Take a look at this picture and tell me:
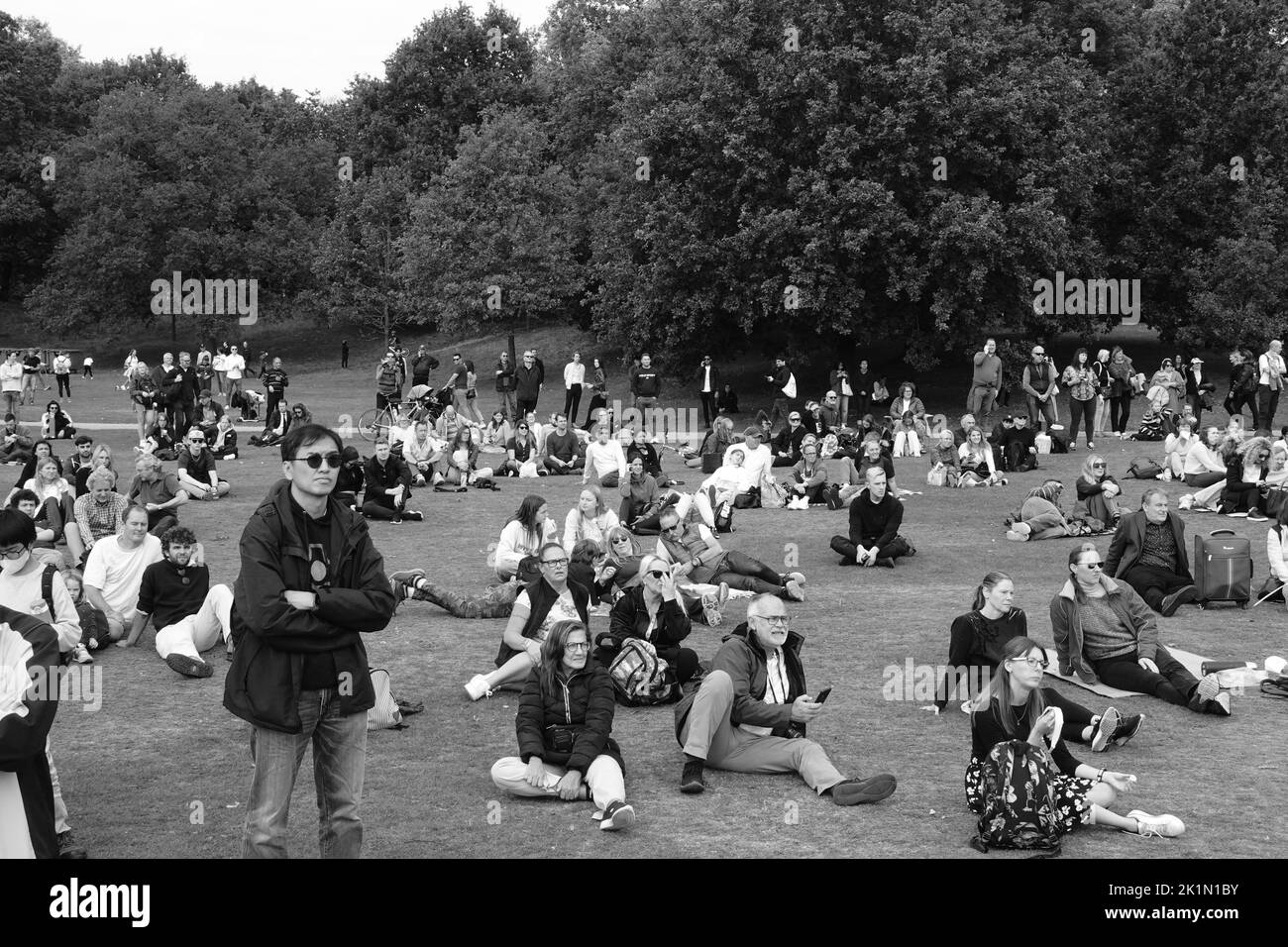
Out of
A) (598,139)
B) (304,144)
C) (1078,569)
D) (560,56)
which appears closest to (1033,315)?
(598,139)

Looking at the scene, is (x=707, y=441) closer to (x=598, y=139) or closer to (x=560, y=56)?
(x=598, y=139)

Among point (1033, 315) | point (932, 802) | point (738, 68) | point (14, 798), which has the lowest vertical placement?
point (932, 802)

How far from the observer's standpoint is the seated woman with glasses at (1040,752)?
7.51 metres

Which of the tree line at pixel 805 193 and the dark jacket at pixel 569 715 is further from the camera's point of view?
the tree line at pixel 805 193

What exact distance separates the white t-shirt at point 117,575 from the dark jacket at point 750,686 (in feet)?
19.2

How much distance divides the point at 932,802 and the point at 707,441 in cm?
1747

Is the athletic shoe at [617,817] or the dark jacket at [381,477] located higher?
the dark jacket at [381,477]

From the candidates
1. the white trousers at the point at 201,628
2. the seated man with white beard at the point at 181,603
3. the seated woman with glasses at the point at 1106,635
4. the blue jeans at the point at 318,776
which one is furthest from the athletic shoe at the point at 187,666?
the seated woman with glasses at the point at 1106,635

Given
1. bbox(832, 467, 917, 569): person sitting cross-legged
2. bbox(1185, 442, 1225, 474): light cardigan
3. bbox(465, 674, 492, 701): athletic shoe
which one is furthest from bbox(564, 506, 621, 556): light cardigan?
bbox(1185, 442, 1225, 474): light cardigan

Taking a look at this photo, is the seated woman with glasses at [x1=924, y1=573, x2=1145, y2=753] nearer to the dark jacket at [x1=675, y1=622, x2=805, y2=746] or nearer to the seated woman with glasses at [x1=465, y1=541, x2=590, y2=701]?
the dark jacket at [x1=675, y1=622, x2=805, y2=746]

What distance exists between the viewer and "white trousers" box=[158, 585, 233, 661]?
1119 cm

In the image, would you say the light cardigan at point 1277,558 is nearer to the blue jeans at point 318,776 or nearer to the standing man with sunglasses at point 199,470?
the blue jeans at point 318,776

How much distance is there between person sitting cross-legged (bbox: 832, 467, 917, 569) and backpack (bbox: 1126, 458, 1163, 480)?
8185 millimetres

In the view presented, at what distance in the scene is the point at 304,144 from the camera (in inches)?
2562
